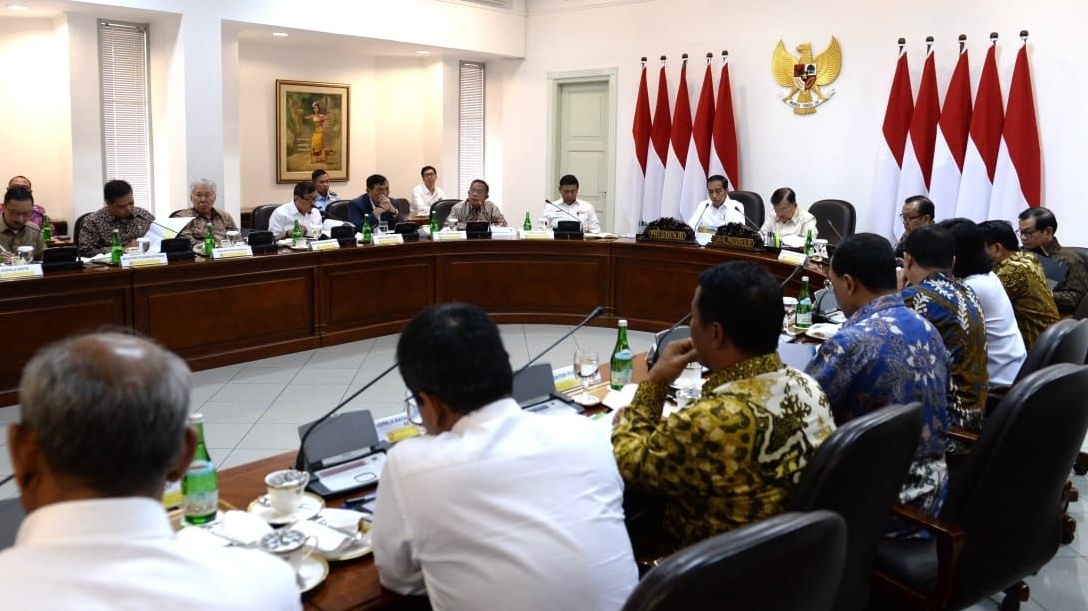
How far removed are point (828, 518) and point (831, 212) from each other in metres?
5.73

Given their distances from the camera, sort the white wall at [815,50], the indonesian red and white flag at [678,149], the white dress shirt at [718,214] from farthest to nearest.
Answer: the indonesian red and white flag at [678,149] → the white dress shirt at [718,214] → the white wall at [815,50]

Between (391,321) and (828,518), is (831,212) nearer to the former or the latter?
(391,321)

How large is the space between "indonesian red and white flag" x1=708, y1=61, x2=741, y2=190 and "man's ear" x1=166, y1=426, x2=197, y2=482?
717 cm

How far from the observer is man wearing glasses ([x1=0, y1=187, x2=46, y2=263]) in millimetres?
5215

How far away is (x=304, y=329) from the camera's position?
5.75 metres

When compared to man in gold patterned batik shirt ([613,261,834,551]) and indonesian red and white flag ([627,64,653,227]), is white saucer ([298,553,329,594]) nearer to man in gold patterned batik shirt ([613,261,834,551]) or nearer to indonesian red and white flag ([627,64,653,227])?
man in gold patterned batik shirt ([613,261,834,551])

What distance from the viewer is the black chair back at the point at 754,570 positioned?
1096 mm

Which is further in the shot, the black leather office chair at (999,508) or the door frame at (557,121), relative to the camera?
the door frame at (557,121)

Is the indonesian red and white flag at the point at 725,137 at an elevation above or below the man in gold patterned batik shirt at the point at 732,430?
above

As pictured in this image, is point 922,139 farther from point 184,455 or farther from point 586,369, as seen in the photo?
point 184,455

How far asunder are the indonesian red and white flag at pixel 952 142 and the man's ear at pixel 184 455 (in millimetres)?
6636

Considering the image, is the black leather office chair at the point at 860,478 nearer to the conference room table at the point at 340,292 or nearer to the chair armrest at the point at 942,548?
the chair armrest at the point at 942,548

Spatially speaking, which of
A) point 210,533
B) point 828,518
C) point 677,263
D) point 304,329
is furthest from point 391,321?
point 828,518

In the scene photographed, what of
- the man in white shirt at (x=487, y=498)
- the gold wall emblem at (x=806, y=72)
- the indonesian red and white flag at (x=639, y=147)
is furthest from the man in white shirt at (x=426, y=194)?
the man in white shirt at (x=487, y=498)
